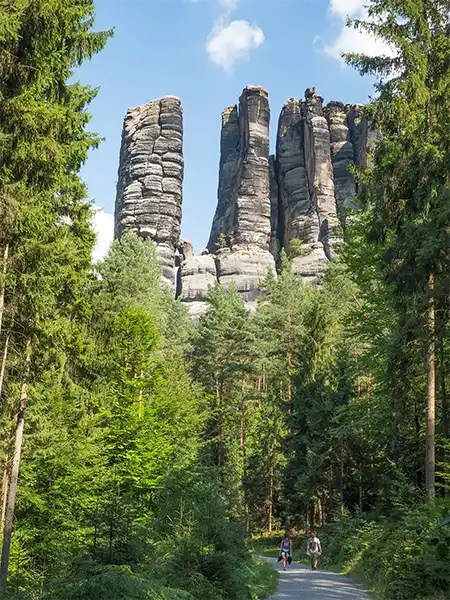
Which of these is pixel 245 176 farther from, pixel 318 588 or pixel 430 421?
pixel 318 588

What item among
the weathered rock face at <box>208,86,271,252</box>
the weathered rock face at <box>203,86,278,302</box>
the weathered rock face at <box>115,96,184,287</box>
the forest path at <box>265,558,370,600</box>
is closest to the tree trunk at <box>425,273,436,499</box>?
the forest path at <box>265,558,370,600</box>

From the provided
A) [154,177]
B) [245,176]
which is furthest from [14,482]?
[245,176]

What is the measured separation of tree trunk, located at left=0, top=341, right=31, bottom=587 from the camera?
12.4m

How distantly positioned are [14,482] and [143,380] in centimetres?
836

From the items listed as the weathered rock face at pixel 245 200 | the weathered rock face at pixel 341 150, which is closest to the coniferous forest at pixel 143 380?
the weathered rock face at pixel 245 200

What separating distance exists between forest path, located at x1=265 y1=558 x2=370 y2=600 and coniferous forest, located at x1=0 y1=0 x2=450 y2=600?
52 cm

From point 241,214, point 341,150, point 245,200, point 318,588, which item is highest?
point 341,150

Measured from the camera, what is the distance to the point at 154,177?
81062 mm

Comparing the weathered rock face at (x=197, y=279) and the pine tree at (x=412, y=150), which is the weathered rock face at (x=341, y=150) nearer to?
the weathered rock face at (x=197, y=279)

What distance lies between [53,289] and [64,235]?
141cm

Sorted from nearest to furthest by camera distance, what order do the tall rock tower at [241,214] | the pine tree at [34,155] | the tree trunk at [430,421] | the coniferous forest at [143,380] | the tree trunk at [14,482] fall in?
the coniferous forest at [143,380]
the pine tree at [34,155]
the tree trunk at [14,482]
the tree trunk at [430,421]
the tall rock tower at [241,214]

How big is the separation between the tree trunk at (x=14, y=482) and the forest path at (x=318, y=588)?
584cm

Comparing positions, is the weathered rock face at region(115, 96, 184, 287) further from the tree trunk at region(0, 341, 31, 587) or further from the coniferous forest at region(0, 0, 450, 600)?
the tree trunk at region(0, 341, 31, 587)

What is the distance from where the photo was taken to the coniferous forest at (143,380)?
9.21 m
